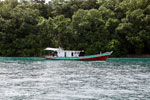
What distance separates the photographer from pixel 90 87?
963 inches

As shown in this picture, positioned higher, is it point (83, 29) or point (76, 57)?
point (83, 29)

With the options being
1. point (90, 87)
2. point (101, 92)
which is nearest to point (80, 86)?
point (90, 87)

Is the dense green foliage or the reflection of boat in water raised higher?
the dense green foliage

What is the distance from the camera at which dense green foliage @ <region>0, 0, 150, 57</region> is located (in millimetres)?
72562

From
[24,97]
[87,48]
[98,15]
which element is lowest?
[24,97]

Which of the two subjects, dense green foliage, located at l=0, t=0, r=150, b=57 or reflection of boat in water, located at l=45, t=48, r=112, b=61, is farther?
dense green foliage, located at l=0, t=0, r=150, b=57

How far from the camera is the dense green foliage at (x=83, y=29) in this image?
7256 cm

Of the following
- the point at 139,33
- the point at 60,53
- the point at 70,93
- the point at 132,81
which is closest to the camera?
the point at 70,93

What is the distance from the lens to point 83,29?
74500 millimetres

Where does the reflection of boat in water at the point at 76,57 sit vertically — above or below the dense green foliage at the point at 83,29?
below

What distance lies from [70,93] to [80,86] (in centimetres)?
308

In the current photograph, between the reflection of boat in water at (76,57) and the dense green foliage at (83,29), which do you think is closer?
the reflection of boat in water at (76,57)

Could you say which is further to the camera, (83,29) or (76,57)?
(83,29)

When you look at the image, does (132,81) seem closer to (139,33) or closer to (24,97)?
(24,97)
